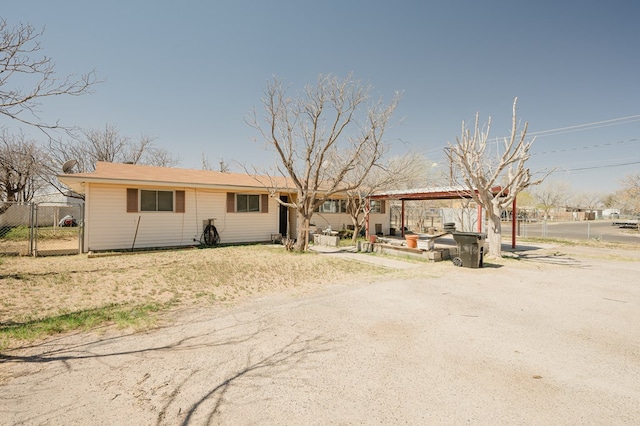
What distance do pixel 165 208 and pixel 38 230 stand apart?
9.40 m

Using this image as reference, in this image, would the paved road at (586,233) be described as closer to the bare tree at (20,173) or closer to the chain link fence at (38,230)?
the chain link fence at (38,230)

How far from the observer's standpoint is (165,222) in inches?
A: 486

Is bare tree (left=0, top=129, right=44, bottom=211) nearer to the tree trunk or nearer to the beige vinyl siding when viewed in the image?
the beige vinyl siding

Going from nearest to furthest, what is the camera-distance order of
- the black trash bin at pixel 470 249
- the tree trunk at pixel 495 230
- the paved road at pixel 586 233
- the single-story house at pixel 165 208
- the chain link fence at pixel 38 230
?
the black trash bin at pixel 470 249, the chain link fence at pixel 38 230, the tree trunk at pixel 495 230, the single-story house at pixel 165 208, the paved road at pixel 586 233

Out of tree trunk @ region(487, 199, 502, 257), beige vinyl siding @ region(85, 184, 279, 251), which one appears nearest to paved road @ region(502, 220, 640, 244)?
tree trunk @ region(487, 199, 502, 257)

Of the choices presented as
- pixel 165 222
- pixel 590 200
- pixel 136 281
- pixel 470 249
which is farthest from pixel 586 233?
pixel 590 200

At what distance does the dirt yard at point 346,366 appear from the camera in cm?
243

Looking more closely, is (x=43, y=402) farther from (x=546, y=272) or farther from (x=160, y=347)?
(x=546, y=272)

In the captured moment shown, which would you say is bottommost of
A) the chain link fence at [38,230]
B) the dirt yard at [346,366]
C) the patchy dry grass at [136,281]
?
the dirt yard at [346,366]

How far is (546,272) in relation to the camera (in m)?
8.70

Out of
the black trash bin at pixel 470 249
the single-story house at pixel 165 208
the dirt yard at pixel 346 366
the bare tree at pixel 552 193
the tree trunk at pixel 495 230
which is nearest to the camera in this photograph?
the dirt yard at pixel 346 366

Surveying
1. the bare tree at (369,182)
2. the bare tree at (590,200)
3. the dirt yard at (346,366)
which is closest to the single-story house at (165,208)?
the bare tree at (369,182)

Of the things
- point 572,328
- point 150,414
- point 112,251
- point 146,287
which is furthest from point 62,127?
point 572,328

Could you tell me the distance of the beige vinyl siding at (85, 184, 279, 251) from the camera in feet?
36.1
